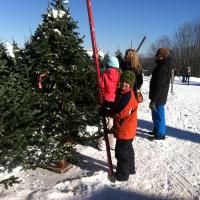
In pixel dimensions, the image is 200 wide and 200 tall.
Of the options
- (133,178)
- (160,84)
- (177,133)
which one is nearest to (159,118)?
(160,84)

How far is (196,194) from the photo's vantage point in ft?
17.2

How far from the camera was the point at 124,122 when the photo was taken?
552 centimetres

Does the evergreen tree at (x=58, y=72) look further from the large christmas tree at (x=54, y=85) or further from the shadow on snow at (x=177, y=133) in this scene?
the shadow on snow at (x=177, y=133)

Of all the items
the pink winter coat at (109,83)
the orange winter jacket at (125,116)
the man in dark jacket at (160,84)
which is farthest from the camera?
the man in dark jacket at (160,84)

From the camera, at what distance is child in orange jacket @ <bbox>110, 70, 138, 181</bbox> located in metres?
5.45

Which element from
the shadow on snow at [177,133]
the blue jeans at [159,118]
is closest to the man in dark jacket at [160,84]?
the blue jeans at [159,118]

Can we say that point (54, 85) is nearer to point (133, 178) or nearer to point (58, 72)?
point (58, 72)

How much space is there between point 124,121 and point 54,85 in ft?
4.95

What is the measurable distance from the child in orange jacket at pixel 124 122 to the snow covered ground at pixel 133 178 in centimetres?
28

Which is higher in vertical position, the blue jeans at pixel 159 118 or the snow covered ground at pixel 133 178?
the blue jeans at pixel 159 118

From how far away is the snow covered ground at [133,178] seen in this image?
17.0ft

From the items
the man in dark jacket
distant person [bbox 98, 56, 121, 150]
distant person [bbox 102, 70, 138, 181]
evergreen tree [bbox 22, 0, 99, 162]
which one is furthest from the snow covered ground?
distant person [bbox 98, 56, 121, 150]

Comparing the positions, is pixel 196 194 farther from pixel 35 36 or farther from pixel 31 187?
pixel 35 36

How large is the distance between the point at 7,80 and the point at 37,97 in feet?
2.40
